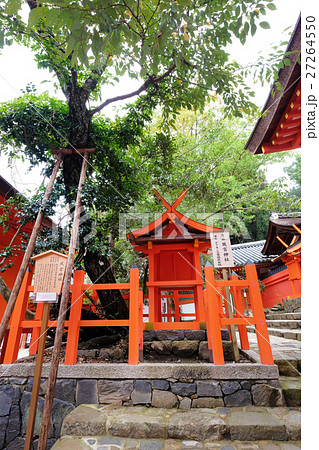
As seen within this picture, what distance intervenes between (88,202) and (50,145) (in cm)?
154

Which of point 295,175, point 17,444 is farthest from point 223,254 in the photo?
point 295,175

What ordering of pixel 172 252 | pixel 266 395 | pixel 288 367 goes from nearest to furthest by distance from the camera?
pixel 266 395 < pixel 288 367 < pixel 172 252

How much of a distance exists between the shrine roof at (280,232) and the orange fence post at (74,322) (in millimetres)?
8904

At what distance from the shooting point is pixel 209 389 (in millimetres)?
3000

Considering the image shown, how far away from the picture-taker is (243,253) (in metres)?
16.7

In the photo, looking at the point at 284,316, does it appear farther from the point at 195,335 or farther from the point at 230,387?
the point at 230,387

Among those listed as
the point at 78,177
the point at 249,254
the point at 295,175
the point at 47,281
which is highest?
the point at 295,175

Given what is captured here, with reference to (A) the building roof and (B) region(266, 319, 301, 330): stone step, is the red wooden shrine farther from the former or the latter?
(B) region(266, 319, 301, 330): stone step

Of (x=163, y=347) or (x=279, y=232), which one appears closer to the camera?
(x=163, y=347)

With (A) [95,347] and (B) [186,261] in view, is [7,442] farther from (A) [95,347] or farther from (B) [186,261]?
(B) [186,261]

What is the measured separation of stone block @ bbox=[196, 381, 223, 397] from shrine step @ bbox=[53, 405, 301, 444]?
6.3 inches

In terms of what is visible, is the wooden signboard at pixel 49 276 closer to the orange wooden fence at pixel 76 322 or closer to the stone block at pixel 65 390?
the orange wooden fence at pixel 76 322

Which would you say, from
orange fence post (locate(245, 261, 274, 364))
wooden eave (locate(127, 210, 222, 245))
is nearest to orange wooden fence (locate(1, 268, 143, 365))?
wooden eave (locate(127, 210, 222, 245))

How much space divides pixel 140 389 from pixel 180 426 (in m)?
0.70
